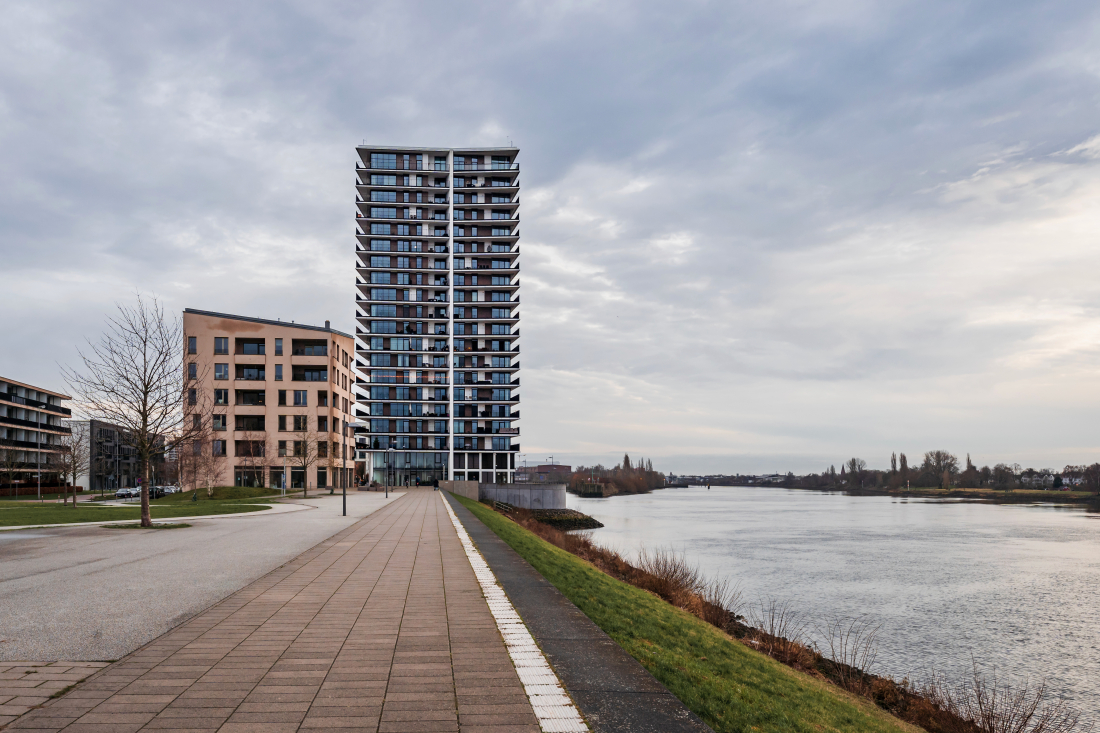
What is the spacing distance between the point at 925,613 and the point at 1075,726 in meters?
9.93

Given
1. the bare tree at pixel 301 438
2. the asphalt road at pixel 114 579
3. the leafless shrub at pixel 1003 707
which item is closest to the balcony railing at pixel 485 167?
the bare tree at pixel 301 438

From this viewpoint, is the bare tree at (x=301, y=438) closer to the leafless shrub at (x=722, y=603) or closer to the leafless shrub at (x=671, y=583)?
the leafless shrub at (x=722, y=603)

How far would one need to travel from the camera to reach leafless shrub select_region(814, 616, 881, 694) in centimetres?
1278

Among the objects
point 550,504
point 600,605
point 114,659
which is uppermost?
point 114,659

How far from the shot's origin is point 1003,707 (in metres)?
11.5

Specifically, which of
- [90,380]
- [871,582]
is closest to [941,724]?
[871,582]

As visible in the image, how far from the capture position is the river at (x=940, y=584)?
1638 cm

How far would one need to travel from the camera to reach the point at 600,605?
10.7 meters

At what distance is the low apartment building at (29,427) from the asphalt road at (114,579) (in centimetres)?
6771

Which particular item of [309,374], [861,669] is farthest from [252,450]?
[861,669]

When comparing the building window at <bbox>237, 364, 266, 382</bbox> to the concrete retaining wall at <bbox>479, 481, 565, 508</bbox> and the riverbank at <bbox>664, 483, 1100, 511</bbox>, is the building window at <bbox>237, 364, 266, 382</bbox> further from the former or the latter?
the riverbank at <bbox>664, 483, 1100, 511</bbox>

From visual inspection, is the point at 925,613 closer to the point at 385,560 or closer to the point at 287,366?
the point at 385,560

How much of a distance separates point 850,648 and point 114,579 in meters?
16.0

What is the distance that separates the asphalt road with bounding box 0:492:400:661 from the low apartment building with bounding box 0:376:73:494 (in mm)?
67713
